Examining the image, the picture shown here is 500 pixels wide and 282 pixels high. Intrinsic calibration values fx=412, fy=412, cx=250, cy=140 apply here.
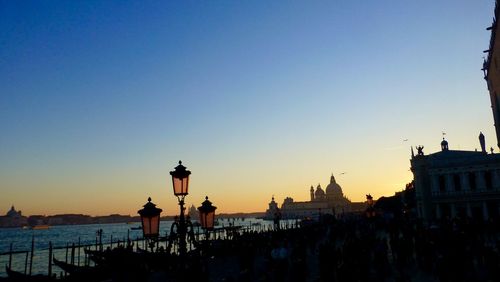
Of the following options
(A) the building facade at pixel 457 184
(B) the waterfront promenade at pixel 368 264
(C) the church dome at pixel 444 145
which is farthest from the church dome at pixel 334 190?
(B) the waterfront promenade at pixel 368 264

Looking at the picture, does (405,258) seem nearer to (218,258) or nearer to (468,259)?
(468,259)

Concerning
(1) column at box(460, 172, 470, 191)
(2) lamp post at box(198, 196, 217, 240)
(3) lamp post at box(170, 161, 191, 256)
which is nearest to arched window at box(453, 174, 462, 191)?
(1) column at box(460, 172, 470, 191)

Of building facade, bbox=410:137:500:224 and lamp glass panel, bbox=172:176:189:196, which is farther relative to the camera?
building facade, bbox=410:137:500:224

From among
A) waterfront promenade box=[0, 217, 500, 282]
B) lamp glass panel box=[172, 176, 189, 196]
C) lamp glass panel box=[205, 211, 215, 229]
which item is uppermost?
lamp glass panel box=[172, 176, 189, 196]

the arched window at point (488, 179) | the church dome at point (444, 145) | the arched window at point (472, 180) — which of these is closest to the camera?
the arched window at point (488, 179)

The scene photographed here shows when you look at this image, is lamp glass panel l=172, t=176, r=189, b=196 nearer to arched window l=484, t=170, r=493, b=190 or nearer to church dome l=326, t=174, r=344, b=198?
arched window l=484, t=170, r=493, b=190

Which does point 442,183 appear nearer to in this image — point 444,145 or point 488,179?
point 488,179

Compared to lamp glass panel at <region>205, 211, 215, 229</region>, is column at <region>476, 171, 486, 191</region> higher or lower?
→ higher

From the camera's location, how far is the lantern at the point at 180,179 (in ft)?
29.5

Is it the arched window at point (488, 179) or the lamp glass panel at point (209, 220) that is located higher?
the arched window at point (488, 179)

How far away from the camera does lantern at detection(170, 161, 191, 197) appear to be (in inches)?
354

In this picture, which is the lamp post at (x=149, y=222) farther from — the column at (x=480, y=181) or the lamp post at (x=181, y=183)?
the column at (x=480, y=181)

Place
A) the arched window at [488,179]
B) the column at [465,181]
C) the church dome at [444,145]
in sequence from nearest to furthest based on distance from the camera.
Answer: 1. the arched window at [488,179]
2. the column at [465,181]
3. the church dome at [444,145]

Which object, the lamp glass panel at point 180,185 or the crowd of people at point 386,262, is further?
the crowd of people at point 386,262
